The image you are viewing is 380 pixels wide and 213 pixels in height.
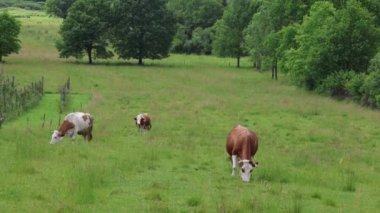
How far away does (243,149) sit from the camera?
62.5 feet

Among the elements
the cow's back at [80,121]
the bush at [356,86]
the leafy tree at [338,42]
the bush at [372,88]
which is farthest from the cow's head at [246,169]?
the leafy tree at [338,42]

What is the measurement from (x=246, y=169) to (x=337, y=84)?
36.5 metres

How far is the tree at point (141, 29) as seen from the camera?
9088 centimetres

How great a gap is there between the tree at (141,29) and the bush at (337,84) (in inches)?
1611

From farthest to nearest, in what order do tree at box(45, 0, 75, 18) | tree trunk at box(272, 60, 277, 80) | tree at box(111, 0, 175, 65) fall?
1. tree at box(45, 0, 75, 18)
2. tree at box(111, 0, 175, 65)
3. tree trunk at box(272, 60, 277, 80)

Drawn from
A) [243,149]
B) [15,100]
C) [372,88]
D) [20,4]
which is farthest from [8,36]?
[20,4]

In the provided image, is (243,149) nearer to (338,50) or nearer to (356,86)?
(356,86)

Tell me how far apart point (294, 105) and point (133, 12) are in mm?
52904

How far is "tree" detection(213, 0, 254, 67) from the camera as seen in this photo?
96769 mm

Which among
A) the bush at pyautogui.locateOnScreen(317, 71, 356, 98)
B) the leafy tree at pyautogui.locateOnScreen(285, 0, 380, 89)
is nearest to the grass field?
the bush at pyautogui.locateOnScreen(317, 71, 356, 98)

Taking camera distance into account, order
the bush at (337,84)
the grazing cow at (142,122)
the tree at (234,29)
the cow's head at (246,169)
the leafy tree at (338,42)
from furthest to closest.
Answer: the tree at (234,29), the leafy tree at (338,42), the bush at (337,84), the grazing cow at (142,122), the cow's head at (246,169)

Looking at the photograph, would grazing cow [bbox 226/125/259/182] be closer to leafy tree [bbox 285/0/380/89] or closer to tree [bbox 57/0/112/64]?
leafy tree [bbox 285/0/380/89]

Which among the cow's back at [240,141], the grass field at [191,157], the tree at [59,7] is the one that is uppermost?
the tree at [59,7]

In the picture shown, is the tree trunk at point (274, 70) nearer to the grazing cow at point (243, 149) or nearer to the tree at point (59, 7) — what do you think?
the grazing cow at point (243, 149)
